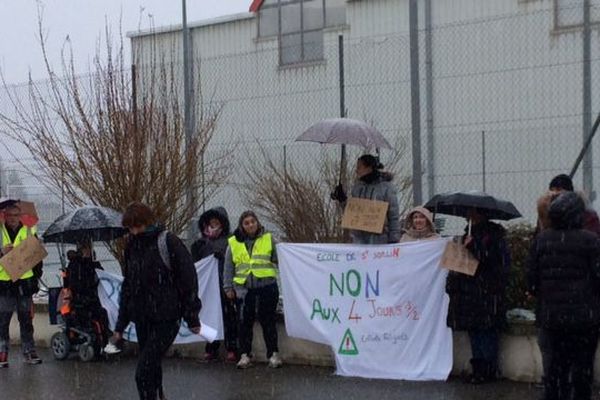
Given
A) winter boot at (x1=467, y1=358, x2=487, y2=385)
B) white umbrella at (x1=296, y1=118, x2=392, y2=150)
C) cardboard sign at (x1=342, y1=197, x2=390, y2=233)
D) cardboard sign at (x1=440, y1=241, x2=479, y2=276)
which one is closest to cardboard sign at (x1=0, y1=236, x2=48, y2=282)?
white umbrella at (x1=296, y1=118, x2=392, y2=150)

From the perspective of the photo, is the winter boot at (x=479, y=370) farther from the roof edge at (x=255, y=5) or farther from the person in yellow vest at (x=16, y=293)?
the roof edge at (x=255, y=5)

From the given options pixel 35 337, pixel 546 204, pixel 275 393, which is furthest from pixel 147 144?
pixel 546 204

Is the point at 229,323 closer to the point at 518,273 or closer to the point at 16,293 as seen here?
the point at 16,293

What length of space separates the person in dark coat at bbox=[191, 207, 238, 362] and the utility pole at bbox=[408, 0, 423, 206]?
208cm

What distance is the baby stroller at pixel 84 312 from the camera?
1173cm

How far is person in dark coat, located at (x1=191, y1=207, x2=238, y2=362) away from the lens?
444 inches

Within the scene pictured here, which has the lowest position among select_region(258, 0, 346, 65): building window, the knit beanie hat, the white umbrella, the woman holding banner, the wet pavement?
the wet pavement

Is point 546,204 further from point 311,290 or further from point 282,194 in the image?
point 282,194

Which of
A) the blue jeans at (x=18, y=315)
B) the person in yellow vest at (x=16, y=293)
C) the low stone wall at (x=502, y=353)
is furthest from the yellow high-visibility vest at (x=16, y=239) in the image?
the low stone wall at (x=502, y=353)

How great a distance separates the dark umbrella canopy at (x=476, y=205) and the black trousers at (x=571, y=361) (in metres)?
1.80

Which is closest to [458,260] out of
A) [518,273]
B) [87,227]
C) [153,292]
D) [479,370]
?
[518,273]

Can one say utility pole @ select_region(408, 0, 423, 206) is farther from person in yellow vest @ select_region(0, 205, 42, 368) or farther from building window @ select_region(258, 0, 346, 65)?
building window @ select_region(258, 0, 346, 65)

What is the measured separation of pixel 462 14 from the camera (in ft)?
62.8

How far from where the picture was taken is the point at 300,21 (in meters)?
23.5
